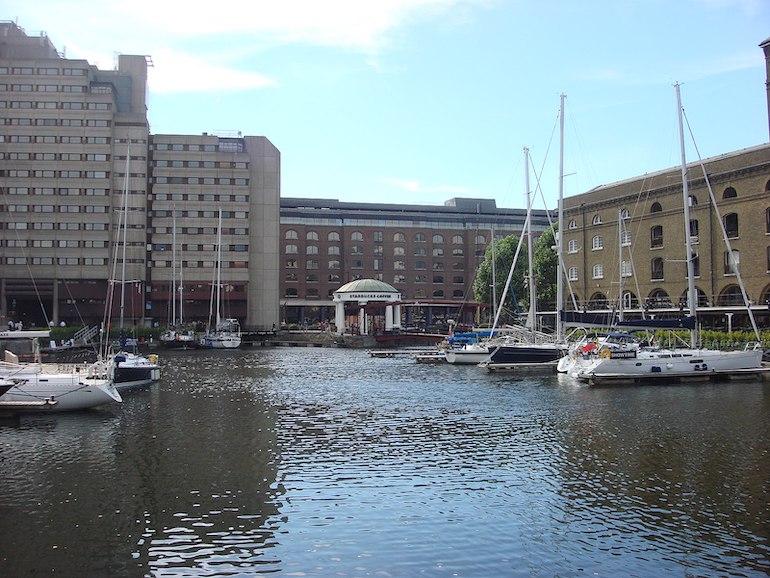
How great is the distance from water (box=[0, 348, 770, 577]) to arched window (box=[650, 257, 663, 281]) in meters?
39.6

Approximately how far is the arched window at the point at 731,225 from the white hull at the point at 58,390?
5723 centimetres

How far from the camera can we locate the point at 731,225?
66.6 m

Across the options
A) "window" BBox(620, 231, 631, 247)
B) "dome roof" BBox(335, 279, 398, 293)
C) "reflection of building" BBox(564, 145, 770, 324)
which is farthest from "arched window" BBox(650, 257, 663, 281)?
"dome roof" BBox(335, 279, 398, 293)

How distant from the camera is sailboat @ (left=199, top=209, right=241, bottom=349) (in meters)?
97.8

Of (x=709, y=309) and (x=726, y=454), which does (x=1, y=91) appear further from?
(x=726, y=454)

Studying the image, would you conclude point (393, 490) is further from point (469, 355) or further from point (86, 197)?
point (86, 197)

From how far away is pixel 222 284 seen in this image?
121438 millimetres

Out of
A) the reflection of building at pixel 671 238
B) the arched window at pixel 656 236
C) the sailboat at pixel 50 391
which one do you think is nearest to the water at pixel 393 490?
the sailboat at pixel 50 391

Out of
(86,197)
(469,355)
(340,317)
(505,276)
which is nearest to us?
(469,355)

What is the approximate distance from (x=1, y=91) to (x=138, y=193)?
26583 millimetres

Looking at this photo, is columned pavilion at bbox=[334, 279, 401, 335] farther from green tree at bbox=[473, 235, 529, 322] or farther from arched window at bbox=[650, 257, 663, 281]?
arched window at bbox=[650, 257, 663, 281]

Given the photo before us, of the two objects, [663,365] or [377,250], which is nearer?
[663,365]

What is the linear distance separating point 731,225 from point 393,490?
58857 millimetres

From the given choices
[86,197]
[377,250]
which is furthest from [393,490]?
[377,250]
